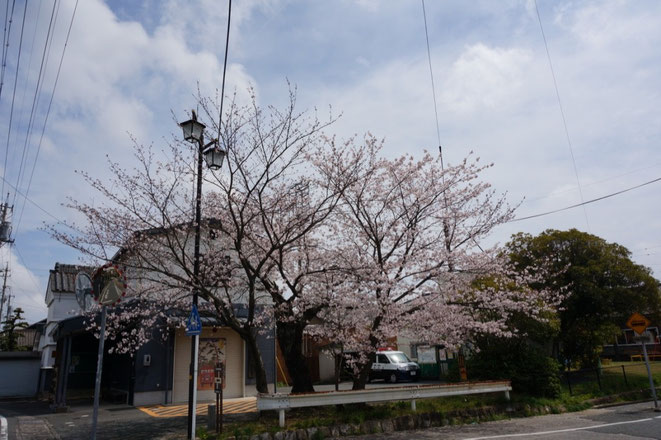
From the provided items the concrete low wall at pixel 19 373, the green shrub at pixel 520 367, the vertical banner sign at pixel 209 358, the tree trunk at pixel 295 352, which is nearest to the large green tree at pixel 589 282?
the green shrub at pixel 520 367

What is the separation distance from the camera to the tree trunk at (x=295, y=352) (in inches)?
465

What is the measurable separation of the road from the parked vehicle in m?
10.6

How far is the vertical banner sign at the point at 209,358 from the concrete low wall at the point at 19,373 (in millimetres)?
14884

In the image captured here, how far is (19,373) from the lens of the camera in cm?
2569

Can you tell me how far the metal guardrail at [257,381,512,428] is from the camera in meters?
10.1

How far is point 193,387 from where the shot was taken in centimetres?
960

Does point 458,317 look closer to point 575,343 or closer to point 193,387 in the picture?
point 193,387

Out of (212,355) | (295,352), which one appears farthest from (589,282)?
(212,355)

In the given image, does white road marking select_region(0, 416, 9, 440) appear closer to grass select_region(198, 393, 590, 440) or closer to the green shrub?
grass select_region(198, 393, 590, 440)

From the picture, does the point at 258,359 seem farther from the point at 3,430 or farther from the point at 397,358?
the point at 397,358

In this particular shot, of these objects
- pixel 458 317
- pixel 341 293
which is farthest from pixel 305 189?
pixel 458 317

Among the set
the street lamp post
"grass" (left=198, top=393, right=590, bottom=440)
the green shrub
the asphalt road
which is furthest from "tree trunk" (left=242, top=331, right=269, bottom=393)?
the green shrub

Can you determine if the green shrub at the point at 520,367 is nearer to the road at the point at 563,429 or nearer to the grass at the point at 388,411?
the grass at the point at 388,411

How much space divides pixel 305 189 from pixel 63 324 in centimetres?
1182
